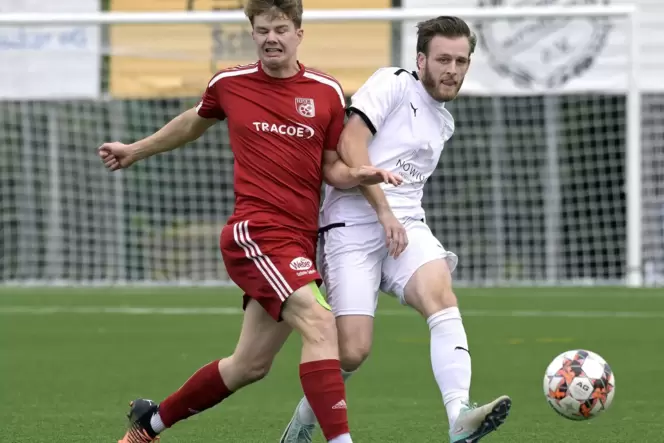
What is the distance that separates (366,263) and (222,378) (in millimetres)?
805

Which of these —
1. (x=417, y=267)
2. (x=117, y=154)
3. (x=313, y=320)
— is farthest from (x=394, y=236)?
(x=117, y=154)

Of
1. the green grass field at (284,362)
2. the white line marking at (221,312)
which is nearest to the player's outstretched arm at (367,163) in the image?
the green grass field at (284,362)

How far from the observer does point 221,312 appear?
493 inches

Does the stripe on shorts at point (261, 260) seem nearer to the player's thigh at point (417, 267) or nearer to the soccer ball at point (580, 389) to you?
→ the player's thigh at point (417, 267)

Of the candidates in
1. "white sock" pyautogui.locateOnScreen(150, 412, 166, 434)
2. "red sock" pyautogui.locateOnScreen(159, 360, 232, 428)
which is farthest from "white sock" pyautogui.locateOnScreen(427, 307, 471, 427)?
"white sock" pyautogui.locateOnScreen(150, 412, 166, 434)

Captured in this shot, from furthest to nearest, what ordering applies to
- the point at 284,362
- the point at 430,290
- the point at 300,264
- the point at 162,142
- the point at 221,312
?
the point at 221,312 → the point at 284,362 → the point at 162,142 → the point at 430,290 → the point at 300,264

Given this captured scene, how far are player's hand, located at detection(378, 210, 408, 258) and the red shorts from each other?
0.32 metres

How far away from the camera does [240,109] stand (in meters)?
5.58

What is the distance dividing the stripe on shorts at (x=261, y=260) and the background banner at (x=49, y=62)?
10578mm

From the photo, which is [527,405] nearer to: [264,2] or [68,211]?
[264,2]

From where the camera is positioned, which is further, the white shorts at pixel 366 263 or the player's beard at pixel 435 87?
the player's beard at pixel 435 87

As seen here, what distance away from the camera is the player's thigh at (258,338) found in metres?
5.62

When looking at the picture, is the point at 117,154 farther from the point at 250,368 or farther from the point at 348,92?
the point at 348,92

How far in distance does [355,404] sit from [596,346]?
3.05m
